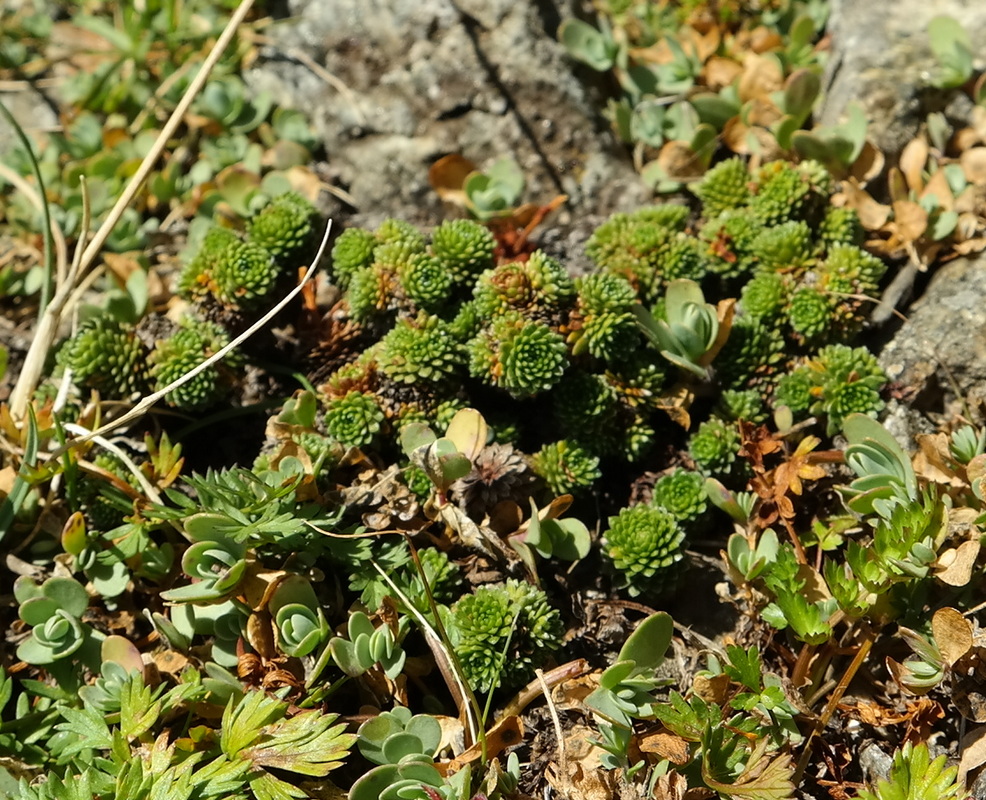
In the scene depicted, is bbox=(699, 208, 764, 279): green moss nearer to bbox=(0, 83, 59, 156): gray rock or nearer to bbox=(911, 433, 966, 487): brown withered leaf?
bbox=(911, 433, 966, 487): brown withered leaf

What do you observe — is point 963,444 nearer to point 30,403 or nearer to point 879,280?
point 879,280

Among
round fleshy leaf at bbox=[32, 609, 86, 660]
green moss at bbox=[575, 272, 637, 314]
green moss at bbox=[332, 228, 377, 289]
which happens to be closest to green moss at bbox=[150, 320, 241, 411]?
green moss at bbox=[332, 228, 377, 289]

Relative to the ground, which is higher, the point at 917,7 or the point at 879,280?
the point at 917,7

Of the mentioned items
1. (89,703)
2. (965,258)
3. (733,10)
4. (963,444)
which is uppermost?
(733,10)

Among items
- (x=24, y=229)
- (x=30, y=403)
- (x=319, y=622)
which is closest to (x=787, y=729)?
(x=319, y=622)

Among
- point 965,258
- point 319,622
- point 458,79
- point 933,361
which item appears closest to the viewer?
point 319,622

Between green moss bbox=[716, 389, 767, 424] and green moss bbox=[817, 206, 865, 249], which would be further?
green moss bbox=[817, 206, 865, 249]
